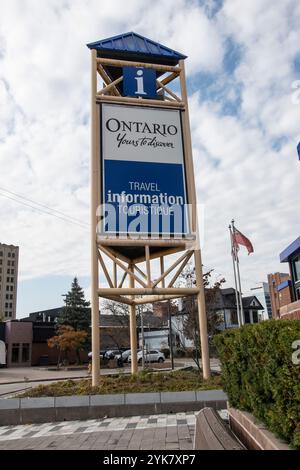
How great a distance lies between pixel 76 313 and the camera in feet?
131

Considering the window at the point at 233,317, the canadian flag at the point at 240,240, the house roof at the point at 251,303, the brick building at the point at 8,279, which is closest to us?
the canadian flag at the point at 240,240

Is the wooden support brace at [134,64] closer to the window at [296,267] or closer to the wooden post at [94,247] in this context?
the wooden post at [94,247]

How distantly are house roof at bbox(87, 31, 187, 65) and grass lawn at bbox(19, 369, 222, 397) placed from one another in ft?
37.0

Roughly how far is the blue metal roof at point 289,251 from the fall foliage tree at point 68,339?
62.9 ft

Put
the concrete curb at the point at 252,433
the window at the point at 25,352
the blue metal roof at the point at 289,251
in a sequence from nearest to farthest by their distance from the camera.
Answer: the concrete curb at the point at 252,433 → the blue metal roof at the point at 289,251 → the window at the point at 25,352

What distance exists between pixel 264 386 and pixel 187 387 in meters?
6.43

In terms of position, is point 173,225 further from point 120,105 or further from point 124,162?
point 120,105

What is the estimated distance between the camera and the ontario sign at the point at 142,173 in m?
12.9

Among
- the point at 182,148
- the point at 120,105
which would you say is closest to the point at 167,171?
the point at 182,148

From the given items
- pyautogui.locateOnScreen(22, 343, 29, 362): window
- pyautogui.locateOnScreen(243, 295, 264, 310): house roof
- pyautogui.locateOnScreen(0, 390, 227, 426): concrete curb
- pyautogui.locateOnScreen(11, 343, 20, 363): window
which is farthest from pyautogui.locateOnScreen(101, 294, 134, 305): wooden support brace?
pyautogui.locateOnScreen(243, 295, 264, 310): house roof

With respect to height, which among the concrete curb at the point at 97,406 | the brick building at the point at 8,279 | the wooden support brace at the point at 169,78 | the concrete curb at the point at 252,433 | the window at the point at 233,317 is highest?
the brick building at the point at 8,279

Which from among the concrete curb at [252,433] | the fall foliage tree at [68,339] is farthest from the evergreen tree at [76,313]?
the concrete curb at [252,433]

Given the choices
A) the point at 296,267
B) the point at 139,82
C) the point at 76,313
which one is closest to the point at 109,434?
the point at 139,82

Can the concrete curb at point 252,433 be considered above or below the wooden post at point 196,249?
below
